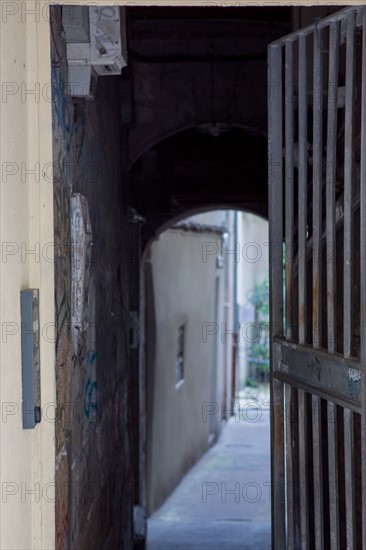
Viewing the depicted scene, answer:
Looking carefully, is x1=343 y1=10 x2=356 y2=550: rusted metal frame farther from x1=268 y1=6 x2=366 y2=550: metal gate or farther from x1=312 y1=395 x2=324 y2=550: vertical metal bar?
x1=312 y1=395 x2=324 y2=550: vertical metal bar

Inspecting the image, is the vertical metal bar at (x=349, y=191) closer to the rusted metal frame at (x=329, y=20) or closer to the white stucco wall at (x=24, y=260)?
the rusted metal frame at (x=329, y=20)

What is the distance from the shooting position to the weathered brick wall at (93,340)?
12.7ft

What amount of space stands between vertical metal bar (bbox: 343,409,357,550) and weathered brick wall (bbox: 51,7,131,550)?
119 cm

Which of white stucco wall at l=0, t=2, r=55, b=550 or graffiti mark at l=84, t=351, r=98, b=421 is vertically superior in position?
white stucco wall at l=0, t=2, r=55, b=550

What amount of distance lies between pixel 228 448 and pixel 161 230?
6.70 metres

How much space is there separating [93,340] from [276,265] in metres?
1.72

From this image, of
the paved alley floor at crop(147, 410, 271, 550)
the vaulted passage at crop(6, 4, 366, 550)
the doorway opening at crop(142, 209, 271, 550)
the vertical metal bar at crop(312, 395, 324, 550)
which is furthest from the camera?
the doorway opening at crop(142, 209, 271, 550)

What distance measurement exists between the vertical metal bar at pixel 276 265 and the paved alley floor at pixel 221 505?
16.3 feet

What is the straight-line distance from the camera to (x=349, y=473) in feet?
10.5

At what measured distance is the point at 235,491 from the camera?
11375mm

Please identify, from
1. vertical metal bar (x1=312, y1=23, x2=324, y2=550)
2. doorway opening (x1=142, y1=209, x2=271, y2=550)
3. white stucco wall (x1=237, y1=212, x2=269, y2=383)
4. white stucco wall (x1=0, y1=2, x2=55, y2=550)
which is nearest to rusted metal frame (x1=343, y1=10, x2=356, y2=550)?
vertical metal bar (x1=312, y1=23, x2=324, y2=550)

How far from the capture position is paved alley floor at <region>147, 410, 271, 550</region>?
9.04 m

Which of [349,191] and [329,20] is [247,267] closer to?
[329,20]

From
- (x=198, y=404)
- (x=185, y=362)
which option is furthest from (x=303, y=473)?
(x=198, y=404)
